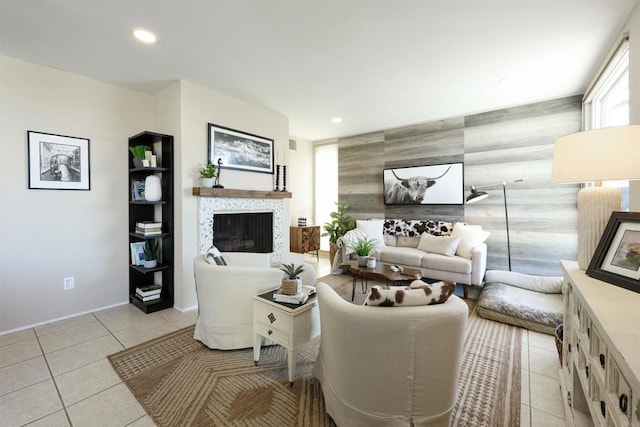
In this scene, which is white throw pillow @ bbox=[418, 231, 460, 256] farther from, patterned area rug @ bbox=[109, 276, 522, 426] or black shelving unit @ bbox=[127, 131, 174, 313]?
black shelving unit @ bbox=[127, 131, 174, 313]

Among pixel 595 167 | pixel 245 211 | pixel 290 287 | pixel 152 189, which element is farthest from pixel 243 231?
pixel 595 167

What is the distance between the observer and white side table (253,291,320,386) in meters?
1.71

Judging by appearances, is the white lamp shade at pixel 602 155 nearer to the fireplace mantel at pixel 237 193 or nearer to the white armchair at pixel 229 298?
the white armchair at pixel 229 298

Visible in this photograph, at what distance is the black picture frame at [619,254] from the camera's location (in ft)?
3.76

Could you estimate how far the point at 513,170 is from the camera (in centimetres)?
381

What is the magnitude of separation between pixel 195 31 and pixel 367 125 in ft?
10.6

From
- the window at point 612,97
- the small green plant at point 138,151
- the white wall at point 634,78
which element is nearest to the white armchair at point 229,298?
the small green plant at point 138,151

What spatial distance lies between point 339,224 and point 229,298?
3480 mm

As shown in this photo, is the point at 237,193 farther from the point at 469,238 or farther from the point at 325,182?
the point at 469,238

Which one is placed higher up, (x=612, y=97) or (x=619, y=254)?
(x=612, y=97)

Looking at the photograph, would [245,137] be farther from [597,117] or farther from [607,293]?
[597,117]

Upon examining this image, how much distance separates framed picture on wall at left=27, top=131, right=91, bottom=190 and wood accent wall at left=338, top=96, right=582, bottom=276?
4.36 m

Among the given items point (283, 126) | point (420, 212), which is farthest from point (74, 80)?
point (420, 212)

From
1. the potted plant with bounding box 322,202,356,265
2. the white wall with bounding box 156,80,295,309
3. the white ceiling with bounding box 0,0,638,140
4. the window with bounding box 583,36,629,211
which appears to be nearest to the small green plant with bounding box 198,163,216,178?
the white wall with bounding box 156,80,295,309
